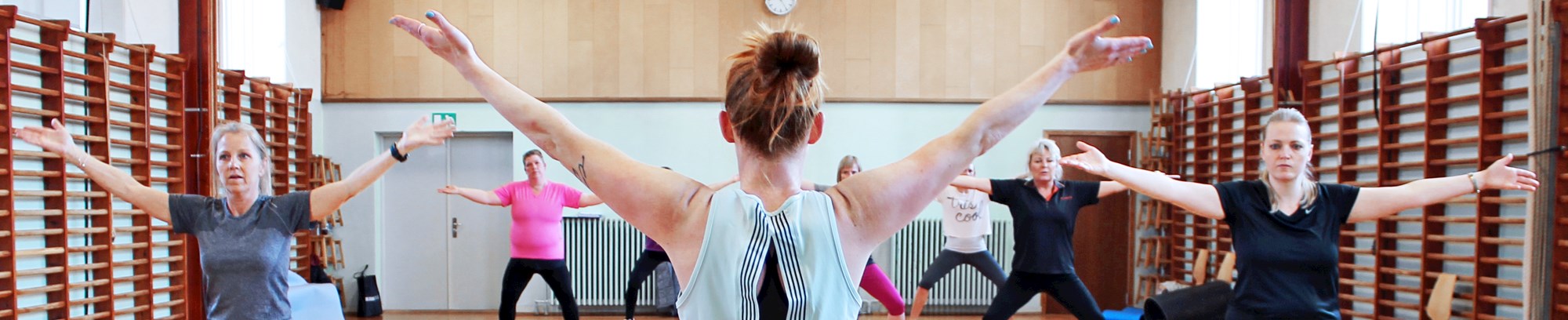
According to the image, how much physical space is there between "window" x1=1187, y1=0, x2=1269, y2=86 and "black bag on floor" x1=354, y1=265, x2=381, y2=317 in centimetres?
653

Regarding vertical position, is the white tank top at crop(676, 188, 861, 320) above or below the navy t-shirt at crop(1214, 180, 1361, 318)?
above

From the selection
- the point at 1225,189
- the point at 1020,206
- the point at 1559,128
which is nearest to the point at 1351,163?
Answer: the point at 1559,128

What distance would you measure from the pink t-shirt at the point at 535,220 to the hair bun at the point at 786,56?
4.56 m

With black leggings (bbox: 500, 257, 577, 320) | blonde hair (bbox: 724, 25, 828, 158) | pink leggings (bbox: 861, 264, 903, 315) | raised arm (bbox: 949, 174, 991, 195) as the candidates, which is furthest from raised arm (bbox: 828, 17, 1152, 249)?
black leggings (bbox: 500, 257, 577, 320)

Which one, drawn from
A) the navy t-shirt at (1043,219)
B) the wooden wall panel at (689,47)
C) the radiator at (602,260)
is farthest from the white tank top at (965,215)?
the radiator at (602,260)

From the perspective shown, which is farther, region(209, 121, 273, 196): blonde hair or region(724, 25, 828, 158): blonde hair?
region(209, 121, 273, 196): blonde hair

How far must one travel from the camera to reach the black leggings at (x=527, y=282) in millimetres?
5621

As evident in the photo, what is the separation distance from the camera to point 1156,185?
9.45ft

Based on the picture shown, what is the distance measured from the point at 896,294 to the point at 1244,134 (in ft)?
10.0

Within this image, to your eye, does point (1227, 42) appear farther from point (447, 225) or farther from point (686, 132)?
point (447, 225)

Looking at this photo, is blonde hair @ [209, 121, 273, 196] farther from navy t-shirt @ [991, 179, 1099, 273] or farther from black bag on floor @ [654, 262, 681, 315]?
black bag on floor @ [654, 262, 681, 315]

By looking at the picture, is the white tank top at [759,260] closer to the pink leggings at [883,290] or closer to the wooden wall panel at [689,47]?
the pink leggings at [883,290]

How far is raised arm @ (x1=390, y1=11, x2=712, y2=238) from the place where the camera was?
130 cm

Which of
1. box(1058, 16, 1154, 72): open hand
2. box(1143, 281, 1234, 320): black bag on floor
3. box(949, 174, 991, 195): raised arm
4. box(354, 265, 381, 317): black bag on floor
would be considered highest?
box(1058, 16, 1154, 72): open hand
